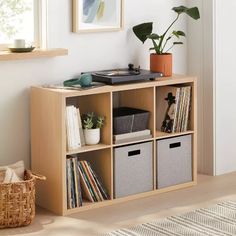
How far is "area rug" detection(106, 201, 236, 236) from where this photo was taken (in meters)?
3.74

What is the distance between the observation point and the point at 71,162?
4090mm

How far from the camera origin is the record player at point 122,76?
13.7ft

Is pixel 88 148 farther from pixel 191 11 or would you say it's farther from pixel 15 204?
pixel 191 11

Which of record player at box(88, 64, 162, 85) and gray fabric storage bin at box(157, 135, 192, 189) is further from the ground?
record player at box(88, 64, 162, 85)

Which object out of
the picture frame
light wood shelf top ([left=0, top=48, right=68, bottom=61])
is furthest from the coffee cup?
the picture frame

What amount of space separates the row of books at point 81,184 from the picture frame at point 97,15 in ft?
2.59

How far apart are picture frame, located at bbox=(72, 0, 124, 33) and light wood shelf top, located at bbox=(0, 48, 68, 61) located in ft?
0.62

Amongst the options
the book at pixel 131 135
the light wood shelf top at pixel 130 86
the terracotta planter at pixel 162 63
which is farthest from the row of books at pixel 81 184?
the terracotta planter at pixel 162 63

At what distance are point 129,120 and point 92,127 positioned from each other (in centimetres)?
23

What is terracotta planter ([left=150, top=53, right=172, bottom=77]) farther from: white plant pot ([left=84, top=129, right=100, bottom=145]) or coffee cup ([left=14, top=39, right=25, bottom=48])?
coffee cup ([left=14, top=39, right=25, bottom=48])

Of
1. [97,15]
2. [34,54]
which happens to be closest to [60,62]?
[34,54]

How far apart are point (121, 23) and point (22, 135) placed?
3.05 feet

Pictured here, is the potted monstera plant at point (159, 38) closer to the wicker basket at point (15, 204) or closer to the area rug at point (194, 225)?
the area rug at point (194, 225)

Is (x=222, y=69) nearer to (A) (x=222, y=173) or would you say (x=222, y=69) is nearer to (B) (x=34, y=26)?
(A) (x=222, y=173)
